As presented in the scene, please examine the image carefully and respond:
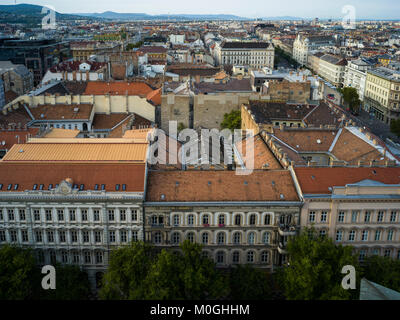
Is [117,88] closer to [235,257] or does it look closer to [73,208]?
[73,208]

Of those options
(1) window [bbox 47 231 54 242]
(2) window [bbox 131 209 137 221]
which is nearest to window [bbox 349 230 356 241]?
(2) window [bbox 131 209 137 221]

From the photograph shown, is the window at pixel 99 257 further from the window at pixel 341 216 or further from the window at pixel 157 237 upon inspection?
the window at pixel 341 216

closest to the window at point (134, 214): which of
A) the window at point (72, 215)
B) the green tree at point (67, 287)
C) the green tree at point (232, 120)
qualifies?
the window at point (72, 215)

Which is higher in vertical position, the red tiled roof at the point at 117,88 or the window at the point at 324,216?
the red tiled roof at the point at 117,88

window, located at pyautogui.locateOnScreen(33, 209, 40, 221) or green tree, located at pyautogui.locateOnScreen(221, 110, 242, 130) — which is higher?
green tree, located at pyautogui.locateOnScreen(221, 110, 242, 130)

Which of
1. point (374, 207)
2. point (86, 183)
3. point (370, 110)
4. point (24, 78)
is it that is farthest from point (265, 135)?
point (24, 78)

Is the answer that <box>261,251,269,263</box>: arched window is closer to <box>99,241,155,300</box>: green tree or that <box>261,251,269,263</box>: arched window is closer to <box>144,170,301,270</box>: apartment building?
<box>144,170,301,270</box>: apartment building

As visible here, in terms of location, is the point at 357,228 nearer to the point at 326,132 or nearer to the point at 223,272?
the point at 223,272

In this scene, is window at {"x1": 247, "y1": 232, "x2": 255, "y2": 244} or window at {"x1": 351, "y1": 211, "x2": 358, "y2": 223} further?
window at {"x1": 247, "y1": 232, "x2": 255, "y2": 244}
